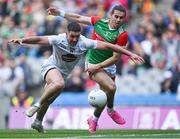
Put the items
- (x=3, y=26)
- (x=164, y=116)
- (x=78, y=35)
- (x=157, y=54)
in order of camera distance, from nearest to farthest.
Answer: (x=78, y=35), (x=164, y=116), (x=157, y=54), (x=3, y=26)

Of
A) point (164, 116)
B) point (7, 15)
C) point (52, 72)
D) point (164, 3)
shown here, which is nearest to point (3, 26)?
point (7, 15)

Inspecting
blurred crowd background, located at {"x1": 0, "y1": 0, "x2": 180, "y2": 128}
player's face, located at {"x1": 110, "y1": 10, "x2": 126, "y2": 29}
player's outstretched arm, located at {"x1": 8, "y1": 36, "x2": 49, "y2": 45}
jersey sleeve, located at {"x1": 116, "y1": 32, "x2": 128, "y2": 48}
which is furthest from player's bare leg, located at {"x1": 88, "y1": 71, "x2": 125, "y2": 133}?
blurred crowd background, located at {"x1": 0, "y1": 0, "x2": 180, "y2": 128}

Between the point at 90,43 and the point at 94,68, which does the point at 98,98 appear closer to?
the point at 94,68

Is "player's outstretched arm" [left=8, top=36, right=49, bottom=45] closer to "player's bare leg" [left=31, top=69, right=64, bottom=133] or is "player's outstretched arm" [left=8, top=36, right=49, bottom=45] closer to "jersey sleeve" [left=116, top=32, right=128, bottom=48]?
"player's bare leg" [left=31, top=69, right=64, bottom=133]

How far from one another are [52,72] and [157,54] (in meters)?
8.98

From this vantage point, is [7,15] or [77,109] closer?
[77,109]

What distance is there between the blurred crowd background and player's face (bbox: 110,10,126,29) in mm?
6221

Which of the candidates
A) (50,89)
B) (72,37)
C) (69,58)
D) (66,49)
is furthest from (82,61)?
(50,89)

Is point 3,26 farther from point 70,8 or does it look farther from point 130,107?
point 130,107

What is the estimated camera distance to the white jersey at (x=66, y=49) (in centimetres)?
1669

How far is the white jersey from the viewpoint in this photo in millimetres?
16688

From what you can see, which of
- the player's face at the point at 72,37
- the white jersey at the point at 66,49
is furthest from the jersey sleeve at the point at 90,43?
the player's face at the point at 72,37

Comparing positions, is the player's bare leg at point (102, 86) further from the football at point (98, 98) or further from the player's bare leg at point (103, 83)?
the football at point (98, 98)

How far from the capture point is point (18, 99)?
2564 cm
